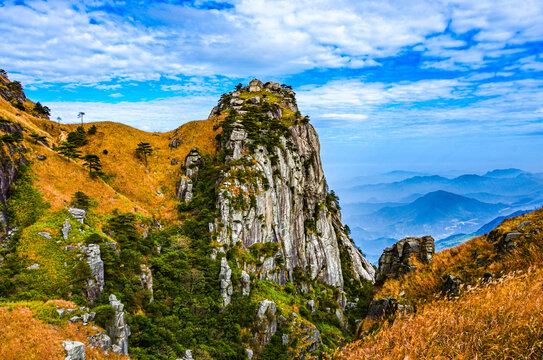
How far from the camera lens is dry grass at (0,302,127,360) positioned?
1719 cm

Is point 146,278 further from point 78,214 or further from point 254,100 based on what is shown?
point 254,100

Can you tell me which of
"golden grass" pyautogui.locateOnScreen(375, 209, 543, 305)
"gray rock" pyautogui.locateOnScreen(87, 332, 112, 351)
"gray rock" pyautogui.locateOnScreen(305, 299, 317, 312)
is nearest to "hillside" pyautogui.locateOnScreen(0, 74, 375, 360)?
"gray rock" pyautogui.locateOnScreen(87, 332, 112, 351)

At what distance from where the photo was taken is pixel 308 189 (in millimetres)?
75688

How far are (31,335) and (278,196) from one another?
50.8 meters

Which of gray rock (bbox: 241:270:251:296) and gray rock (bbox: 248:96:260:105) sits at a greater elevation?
gray rock (bbox: 248:96:260:105)

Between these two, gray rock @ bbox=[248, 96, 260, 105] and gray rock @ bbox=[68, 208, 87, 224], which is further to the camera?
gray rock @ bbox=[248, 96, 260, 105]

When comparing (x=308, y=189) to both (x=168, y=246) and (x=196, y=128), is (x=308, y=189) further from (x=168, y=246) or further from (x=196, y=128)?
(x=168, y=246)

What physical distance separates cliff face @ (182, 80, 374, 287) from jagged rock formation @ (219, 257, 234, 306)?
20.7 feet

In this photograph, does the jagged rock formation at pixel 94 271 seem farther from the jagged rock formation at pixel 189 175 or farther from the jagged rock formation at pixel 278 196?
the jagged rock formation at pixel 189 175

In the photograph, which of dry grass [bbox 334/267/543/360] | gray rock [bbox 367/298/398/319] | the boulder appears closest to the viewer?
dry grass [bbox 334/267/543/360]

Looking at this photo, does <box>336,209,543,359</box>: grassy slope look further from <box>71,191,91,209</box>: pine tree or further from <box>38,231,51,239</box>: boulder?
<box>71,191,91,209</box>: pine tree

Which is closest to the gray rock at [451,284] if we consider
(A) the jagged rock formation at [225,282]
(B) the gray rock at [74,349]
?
(B) the gray rock at [74,349]

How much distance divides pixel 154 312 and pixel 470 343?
119ft

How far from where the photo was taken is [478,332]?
5.54m
